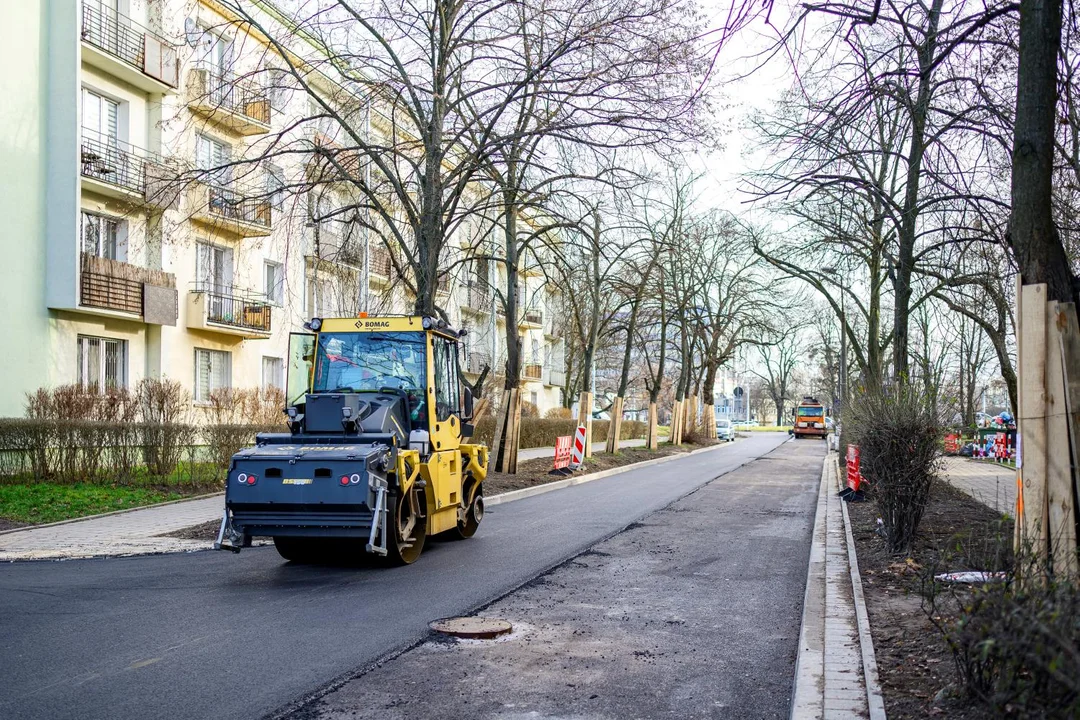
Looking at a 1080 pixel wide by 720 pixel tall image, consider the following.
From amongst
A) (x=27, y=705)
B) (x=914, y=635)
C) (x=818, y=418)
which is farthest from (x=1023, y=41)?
(x=818, y=418)

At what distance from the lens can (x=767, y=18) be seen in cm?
705

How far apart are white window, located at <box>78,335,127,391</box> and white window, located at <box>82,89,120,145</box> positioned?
17.1ft

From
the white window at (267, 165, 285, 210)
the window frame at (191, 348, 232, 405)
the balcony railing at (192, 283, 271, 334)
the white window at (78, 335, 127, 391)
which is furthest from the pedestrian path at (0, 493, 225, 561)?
the balcony railing at (192, 283, 271, 334)

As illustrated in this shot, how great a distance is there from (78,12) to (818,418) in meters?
65.7

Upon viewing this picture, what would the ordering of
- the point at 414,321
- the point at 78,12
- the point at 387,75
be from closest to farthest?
the point at 414,321 → the point at 387,75 → the point at 78,12

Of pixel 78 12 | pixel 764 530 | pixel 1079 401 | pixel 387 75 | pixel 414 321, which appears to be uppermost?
pixel 78 12

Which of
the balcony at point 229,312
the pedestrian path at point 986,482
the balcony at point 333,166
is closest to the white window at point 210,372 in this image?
the balcony at point 229,312

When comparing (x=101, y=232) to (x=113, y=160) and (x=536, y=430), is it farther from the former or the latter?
(x=536, y=430)

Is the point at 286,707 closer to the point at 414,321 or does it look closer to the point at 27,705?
the point at 27,705

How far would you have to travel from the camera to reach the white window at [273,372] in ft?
103

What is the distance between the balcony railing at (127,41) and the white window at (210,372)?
781 cm

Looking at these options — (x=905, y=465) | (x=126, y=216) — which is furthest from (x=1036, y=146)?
(x=126, y=216)

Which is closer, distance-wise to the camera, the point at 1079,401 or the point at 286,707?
the point at 286,707

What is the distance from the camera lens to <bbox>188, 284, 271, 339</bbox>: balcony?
89.1 ft
